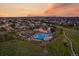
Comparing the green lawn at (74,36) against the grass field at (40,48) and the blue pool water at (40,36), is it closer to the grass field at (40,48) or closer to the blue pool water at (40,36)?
the grass field at (40,48)

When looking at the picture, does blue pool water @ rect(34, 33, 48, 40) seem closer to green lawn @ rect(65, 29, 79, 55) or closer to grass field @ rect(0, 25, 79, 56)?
grass field @ rect(0, 25, 79, 56)

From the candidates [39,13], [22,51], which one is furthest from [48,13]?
[22,51]

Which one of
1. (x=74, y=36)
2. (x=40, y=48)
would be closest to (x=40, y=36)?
(x=40, y=48)

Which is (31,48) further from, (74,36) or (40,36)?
(74,36)

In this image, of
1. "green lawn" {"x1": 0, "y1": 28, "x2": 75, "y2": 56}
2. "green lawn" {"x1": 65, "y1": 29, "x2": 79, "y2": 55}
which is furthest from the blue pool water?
"green lawn" {"x1": 65, "y1": 29, "x2": 79, "y2": 55}

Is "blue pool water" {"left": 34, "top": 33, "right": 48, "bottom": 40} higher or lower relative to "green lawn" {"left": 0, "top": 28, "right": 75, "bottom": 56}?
higher

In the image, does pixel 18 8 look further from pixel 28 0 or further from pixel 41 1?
pixel 41 1

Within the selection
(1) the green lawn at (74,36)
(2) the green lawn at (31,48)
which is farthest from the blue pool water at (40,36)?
(1) the green lawn at (74,36)

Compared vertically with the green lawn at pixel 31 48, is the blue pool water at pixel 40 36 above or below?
above

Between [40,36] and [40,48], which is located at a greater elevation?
[40,36]

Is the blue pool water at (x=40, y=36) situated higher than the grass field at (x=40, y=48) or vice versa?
the blue pool water at (x=40, y=36)

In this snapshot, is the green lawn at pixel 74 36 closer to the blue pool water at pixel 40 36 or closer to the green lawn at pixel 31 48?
the green lawn at pixel 31 48
